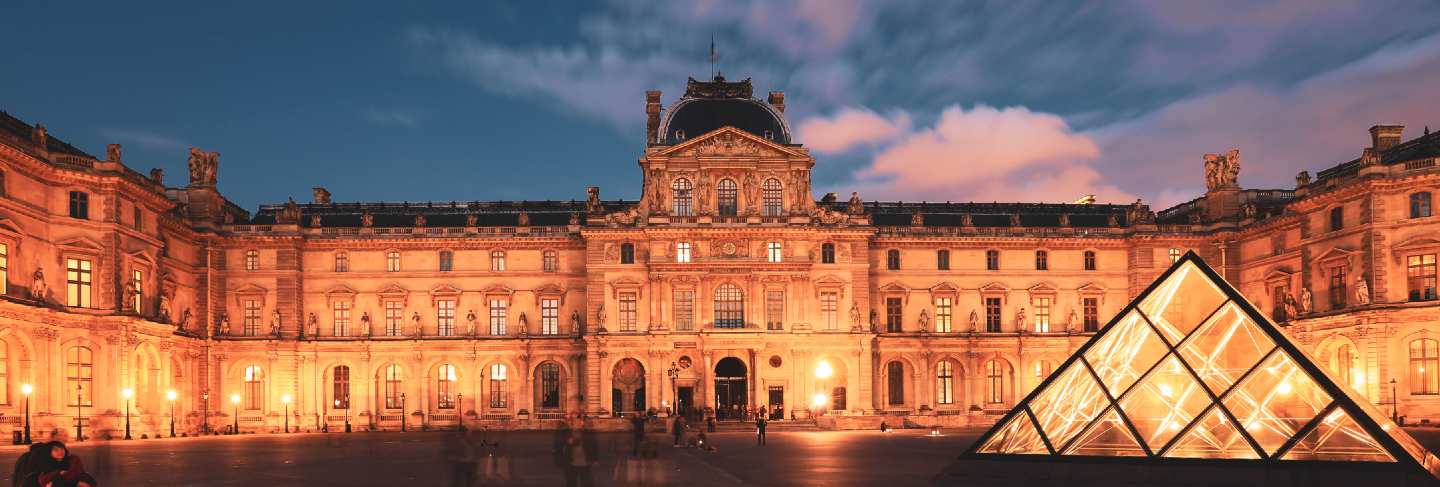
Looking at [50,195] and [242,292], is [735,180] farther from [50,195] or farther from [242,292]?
[50,195]

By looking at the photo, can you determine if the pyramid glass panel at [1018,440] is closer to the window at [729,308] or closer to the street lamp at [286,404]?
the window at [729,308]

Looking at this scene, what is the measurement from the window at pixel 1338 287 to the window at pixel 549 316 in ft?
124

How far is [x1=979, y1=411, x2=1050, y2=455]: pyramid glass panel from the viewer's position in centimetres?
2858

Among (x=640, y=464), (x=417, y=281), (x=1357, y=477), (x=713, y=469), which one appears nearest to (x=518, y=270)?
(x=417, y=281)

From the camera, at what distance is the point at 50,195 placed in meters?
A: 53.1

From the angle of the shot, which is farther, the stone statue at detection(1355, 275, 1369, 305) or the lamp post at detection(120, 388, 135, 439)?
the stone statue at detection(1355, 275, 1369, 305)

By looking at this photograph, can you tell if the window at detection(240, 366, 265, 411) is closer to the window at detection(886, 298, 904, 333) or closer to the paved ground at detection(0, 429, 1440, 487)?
the paved ground at detection(0, 429, 1440, 487)

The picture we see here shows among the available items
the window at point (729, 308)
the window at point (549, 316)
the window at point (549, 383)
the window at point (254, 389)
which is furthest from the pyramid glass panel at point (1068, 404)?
the window at point (254, 389)

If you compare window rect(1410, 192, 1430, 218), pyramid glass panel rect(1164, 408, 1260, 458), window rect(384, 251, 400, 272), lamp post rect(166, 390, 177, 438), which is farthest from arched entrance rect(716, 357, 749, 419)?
pyramid glass panel rect(1164, 408, 1260, 458)

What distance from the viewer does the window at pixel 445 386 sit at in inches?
2874

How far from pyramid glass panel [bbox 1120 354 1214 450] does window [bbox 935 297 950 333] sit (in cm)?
4588

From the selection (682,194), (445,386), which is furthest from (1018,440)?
(445,386)

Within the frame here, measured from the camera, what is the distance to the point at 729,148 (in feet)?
229

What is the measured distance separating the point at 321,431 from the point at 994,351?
35413 millimetres
